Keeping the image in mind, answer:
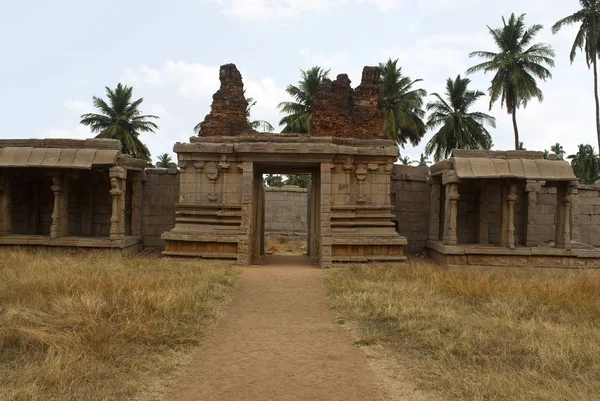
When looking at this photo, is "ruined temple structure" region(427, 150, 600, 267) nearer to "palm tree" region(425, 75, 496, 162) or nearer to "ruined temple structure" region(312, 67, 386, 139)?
"ruined temple structure" region(312, 67, 386, 139)

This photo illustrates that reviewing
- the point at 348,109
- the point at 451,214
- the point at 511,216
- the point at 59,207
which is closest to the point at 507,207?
the point at 511,216

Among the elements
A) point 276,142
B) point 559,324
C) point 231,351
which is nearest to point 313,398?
point 231,351

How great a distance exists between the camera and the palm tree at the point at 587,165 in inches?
1459

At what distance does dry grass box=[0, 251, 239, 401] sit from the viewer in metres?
4.62

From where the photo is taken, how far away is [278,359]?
18.7ft

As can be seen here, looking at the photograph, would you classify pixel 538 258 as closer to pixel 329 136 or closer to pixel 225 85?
pixel 329 136

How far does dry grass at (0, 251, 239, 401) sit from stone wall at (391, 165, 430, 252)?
6866 millimetres

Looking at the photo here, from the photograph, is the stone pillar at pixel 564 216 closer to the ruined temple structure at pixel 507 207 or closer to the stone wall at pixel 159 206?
the ruined temple structure at pixel 507 207

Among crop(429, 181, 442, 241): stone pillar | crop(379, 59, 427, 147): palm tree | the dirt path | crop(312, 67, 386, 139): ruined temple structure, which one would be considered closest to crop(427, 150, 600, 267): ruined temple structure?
crop(429, 181, 442, 241): stone pillar

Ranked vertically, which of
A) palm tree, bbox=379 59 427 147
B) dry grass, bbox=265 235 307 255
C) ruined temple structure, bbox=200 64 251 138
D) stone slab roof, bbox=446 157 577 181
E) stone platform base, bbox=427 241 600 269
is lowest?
dry grass, bbox=265 235 307 255

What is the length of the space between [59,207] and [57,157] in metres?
1.41

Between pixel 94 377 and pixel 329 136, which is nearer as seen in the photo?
pixel 94 377

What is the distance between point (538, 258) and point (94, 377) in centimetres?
1148

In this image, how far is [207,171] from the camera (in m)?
13.4
